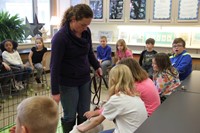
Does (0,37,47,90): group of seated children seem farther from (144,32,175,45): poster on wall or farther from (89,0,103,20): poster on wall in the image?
(144,32,175,45): poster on wall

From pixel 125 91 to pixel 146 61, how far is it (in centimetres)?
296

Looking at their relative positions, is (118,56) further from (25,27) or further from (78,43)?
(78,43)

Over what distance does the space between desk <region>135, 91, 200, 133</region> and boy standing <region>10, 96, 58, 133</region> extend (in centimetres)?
50

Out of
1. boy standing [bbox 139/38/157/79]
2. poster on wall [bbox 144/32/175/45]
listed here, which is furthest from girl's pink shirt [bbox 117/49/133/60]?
poster on wall [bbox 144/32/175/45]

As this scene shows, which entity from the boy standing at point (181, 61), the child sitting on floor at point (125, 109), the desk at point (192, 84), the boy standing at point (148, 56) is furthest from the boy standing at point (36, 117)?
the boy standing at point (148, 56)

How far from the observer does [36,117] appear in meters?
1.00

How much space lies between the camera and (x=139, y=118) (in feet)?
5.25

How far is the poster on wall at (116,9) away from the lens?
18.2ft

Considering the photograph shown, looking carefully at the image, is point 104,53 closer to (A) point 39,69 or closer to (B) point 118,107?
(A) point 39,69

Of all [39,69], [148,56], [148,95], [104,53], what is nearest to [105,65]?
[104,53]

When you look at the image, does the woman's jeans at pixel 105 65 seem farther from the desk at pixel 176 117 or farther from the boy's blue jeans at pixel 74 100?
the desk at pixel 176 117

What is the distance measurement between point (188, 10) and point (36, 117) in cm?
459

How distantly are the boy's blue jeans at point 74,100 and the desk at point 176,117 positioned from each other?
0.72m

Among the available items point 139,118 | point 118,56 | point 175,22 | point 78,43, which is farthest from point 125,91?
point 175,22
